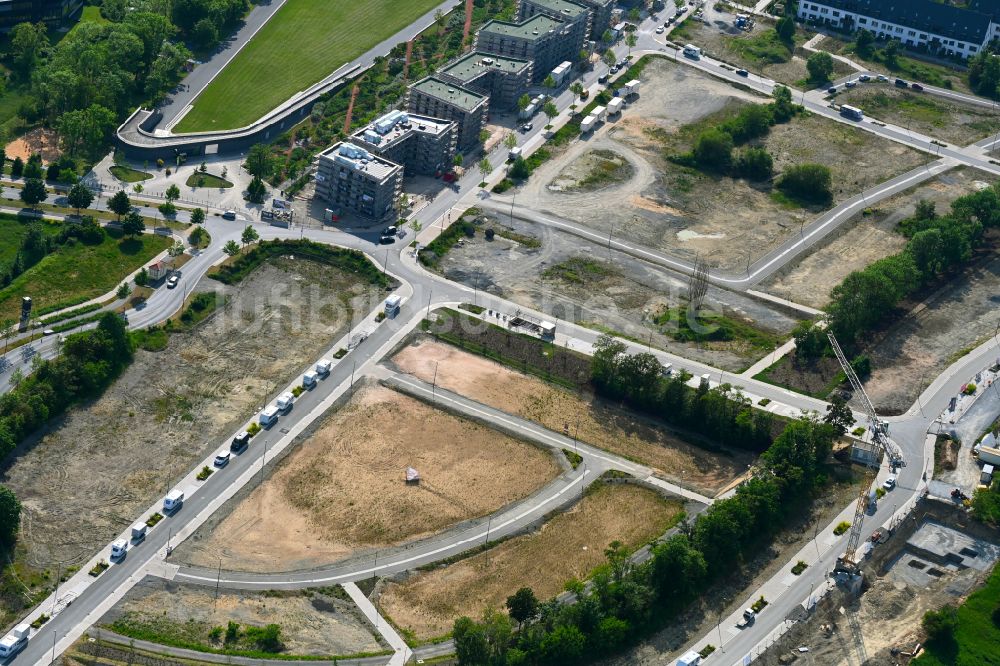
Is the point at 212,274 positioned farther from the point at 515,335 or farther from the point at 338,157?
the point at 515,335

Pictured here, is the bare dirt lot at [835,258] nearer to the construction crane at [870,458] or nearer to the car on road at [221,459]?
the construction crane at [870,458]

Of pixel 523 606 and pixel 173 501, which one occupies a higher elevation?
pixel 523 606

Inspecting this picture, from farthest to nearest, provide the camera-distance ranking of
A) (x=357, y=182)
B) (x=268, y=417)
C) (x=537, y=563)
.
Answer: (x=357, y=182) → (x=268, y=417) → (x=537, y=563)

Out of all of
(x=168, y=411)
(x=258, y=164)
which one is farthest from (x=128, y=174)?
(x=168, y=411)

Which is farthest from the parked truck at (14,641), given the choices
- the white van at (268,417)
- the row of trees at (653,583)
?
the row of trees at (653,583)

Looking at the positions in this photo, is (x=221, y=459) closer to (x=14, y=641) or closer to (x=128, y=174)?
(x=14, y=641)

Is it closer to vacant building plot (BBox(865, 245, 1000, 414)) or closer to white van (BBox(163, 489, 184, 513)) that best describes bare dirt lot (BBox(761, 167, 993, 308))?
vacant building plot (BBox(865, 245, 1000, 414))
